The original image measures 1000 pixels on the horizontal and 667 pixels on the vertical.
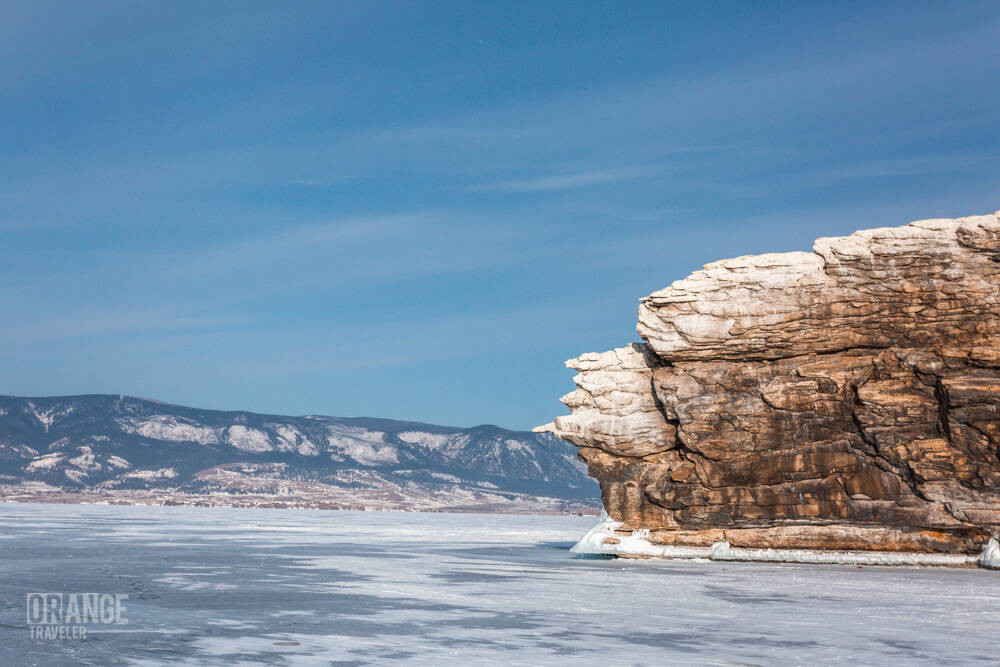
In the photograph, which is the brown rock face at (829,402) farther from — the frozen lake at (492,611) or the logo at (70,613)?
the logo at (70,613)

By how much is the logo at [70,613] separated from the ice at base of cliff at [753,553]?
25133 mm

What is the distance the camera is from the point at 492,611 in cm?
2527

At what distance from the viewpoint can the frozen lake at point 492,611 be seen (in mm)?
19078

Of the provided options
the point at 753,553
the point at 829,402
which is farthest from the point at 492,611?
the point at 829,402

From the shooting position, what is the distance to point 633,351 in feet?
166

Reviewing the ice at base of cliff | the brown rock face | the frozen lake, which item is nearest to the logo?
the frozen lake

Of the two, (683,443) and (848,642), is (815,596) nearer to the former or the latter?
(848,642)

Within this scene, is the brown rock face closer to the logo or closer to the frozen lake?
the frozen lake

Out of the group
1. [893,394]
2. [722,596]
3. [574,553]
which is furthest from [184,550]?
[893,394]

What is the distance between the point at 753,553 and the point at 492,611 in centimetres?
2226

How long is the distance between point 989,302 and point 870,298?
14.8 feet

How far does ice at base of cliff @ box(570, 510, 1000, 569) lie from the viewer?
41250 mm

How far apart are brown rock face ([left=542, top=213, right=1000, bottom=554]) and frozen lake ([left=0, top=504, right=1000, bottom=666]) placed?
2.81m

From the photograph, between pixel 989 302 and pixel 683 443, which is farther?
pixel 683 443
